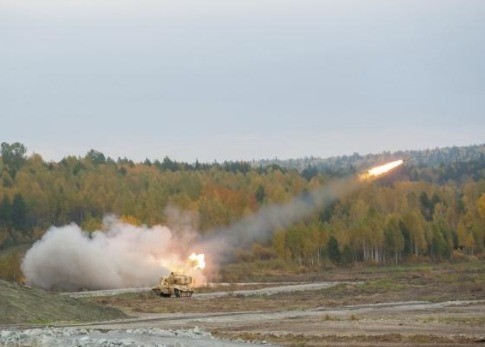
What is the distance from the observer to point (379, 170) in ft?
263

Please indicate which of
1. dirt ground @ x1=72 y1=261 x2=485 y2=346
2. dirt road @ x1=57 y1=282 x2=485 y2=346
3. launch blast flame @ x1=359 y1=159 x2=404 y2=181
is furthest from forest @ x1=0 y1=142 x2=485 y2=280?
dirt road @ x1=57 y1=282 x2=485 y2=346

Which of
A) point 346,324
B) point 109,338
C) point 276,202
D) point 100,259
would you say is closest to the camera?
point 109,338

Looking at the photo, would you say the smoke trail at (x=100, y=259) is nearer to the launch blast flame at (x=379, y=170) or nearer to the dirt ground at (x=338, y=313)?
the dirt ground at (x=338, y=313)

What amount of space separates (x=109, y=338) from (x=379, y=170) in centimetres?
4619

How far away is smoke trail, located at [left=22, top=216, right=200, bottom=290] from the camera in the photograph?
91375 millimetres

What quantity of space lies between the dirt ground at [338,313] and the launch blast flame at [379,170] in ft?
32.9

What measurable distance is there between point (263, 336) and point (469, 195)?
150 meters

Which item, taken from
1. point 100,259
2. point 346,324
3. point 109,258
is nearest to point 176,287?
point 100,259

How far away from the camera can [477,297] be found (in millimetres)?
63656

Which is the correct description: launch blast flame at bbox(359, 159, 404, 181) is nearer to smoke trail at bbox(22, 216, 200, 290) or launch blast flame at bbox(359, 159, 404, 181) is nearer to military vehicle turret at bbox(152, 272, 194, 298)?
military vehicle turret at bbox(152, 272, 194, 298)

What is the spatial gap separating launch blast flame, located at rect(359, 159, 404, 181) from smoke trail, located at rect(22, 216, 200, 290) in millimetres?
19770

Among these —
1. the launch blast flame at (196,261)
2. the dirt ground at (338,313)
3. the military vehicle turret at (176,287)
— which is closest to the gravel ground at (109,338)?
the dirt ground at (338,313)

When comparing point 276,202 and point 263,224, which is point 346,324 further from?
point 276,202

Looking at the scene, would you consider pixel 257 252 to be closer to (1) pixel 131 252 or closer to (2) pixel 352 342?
(1) pixel 131 252
